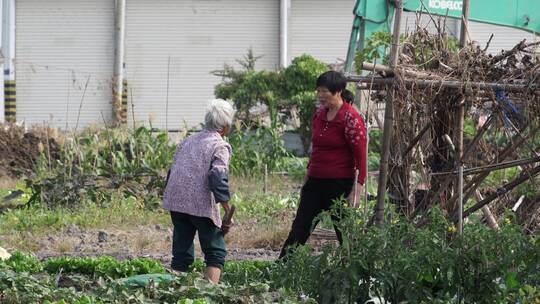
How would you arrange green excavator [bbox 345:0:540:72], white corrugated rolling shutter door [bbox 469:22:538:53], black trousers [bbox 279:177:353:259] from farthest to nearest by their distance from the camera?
white corrugated rolling shutter door [bbox 469:22:538:53], green excavator [bbox 345:0:540:72], black trousers [bbox 279:177:353:259]

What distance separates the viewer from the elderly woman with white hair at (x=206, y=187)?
744cm

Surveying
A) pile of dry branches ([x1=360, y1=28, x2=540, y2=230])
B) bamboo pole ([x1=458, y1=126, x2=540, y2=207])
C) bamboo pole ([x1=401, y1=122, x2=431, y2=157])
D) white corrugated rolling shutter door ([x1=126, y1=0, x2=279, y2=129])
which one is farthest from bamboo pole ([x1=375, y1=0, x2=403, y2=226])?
white corrugated rolling shutter door ([x1=126, y1=0, x2=279, y2=129])

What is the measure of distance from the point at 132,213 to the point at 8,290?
5.77 meters

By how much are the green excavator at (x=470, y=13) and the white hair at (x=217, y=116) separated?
686cm

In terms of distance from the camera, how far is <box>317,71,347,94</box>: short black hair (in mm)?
8039

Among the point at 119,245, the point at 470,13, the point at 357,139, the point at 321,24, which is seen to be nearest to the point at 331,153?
the point at 357,139

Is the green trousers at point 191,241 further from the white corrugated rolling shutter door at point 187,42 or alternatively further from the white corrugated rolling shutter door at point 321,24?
the white corrugated rolling shutter door at point 321,24

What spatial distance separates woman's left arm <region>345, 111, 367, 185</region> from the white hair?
96 centimetres

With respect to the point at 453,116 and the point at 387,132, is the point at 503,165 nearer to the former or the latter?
the point at 453,116

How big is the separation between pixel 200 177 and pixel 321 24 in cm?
2338

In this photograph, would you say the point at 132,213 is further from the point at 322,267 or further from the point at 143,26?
the point at 143,26

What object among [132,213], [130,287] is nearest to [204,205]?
[130,287]

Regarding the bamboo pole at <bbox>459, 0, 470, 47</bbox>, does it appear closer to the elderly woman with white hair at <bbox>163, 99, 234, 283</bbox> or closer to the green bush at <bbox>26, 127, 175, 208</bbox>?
the elderly woman with white hair at <bbox>163, 99, 234, 283</bbox>

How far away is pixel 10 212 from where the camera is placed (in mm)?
11992
